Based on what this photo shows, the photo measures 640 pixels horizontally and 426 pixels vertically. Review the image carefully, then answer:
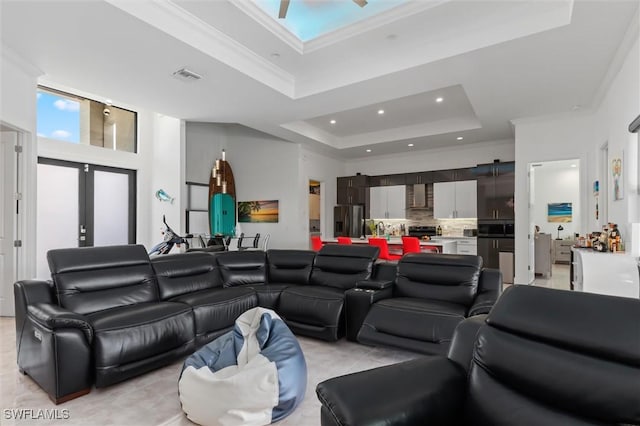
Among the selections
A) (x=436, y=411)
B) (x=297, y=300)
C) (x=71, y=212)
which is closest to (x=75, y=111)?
(x=71, y=212)

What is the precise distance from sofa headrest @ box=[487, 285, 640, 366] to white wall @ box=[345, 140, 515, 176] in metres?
7.30

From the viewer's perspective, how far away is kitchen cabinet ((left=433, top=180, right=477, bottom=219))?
25.9 ft

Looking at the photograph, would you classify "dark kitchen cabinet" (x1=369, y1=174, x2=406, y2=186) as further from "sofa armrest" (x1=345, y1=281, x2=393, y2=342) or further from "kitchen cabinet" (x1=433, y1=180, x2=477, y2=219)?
"sofa armrest" (x1=345, y1=281, x2=393, y2=342)

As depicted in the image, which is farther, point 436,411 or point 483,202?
point 483,202

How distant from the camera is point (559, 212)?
374 inches

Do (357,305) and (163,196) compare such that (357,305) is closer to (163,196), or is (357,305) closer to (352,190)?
(163,196)

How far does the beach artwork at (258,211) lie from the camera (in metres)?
8.36

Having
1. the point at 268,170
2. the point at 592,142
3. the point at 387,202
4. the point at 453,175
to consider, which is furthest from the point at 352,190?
the point at 592,142

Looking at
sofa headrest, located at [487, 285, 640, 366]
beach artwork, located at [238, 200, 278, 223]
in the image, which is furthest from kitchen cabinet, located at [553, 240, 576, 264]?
sofa headrest, located at [487, 285, 640, 366]

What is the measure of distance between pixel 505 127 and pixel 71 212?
319 inches

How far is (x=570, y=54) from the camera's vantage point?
12.1ft

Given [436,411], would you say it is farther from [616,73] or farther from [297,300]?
[616,73]

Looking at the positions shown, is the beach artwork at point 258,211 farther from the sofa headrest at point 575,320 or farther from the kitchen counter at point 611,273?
the sofa headrest at point 575,320

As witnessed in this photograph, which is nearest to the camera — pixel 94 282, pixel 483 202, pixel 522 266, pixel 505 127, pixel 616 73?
pixel 94 282
